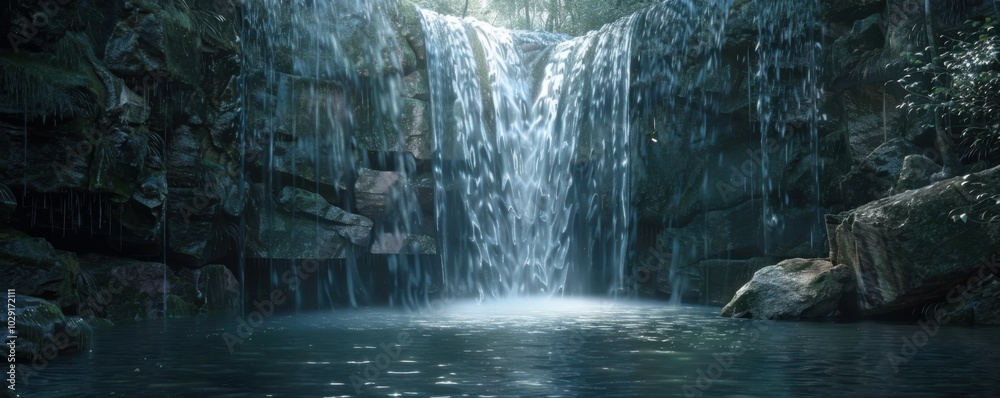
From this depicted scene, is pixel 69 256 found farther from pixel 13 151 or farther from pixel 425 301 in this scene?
pixel 425 301

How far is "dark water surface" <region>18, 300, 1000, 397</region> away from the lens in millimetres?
5672

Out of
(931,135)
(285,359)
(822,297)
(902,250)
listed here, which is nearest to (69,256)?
(285,359)

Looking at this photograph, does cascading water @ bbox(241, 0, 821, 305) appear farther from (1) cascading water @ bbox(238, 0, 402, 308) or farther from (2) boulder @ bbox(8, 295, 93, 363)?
(2) boulder @ bbox(8, 295, 93, 363)

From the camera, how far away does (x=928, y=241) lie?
37.7 ft

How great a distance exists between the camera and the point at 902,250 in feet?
38.0

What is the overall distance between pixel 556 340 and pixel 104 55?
9104mm

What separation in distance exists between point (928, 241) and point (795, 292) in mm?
1954

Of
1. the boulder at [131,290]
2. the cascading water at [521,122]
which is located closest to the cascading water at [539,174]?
the cascading water at [521,122]

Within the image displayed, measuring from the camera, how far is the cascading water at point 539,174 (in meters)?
19.9

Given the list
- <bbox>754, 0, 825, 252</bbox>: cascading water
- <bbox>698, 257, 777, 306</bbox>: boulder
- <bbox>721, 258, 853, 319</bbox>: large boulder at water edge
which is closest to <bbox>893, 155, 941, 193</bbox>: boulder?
<bbox>721, 258, 853, 319</bbox>: large boulder at water edge

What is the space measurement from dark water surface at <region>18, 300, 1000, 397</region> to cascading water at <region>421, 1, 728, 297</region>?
8350mm

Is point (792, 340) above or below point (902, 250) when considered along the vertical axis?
below

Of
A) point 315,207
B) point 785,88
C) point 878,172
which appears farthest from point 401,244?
point 878,172

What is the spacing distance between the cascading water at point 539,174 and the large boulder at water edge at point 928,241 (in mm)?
8079
